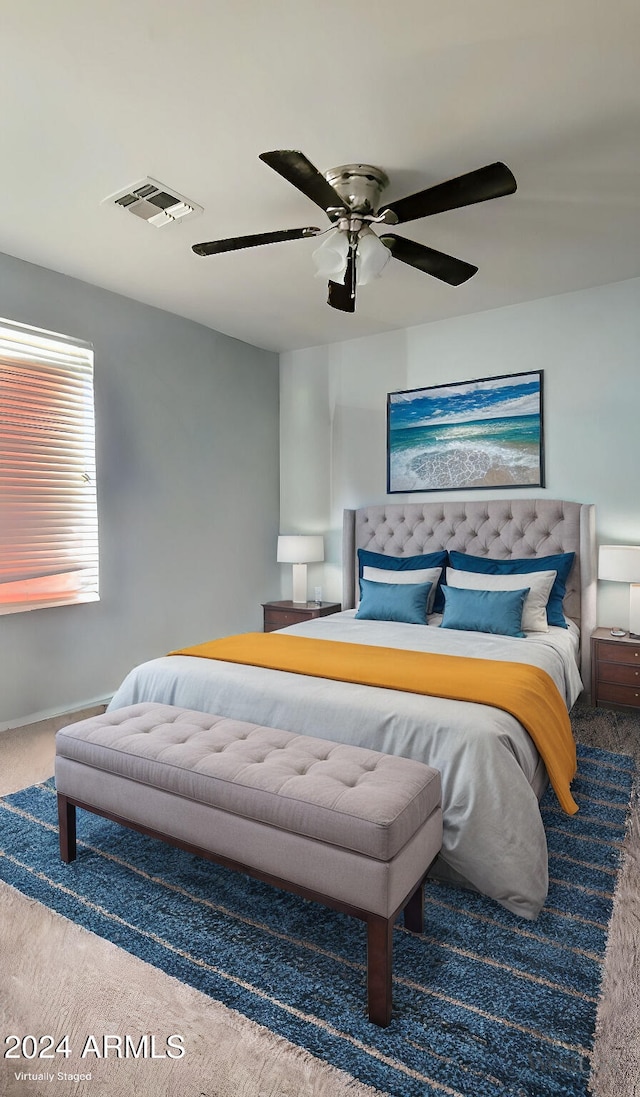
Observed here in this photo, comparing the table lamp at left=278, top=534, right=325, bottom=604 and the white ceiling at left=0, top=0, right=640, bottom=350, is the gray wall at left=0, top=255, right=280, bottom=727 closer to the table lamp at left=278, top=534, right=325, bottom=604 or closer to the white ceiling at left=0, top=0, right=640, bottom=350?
the table lamp at left=278, top=534, right=325, bottom=604

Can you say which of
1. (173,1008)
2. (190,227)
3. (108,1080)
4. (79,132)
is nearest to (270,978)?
(173,1008)

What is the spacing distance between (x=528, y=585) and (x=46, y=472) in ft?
9.74

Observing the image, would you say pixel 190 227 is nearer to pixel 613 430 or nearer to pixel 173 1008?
Result: pixel 613 430

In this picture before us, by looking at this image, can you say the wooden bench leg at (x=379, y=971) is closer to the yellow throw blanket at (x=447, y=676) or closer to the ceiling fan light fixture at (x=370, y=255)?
the yellow throw blanket at (x=447, y=676)

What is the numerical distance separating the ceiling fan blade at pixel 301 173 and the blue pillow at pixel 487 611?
223 cm

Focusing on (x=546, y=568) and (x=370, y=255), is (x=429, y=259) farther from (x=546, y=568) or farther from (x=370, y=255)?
(x=546, y=568)

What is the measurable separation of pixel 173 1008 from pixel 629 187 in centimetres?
352

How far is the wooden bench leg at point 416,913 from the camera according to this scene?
176 centimetres

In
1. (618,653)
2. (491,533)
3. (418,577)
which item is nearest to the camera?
(618,653)

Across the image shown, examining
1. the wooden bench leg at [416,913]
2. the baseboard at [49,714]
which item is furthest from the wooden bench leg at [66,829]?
the baseboard at [49,714]

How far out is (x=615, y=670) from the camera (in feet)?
11.9

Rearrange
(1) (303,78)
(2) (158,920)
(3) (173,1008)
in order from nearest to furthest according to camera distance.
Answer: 1. (3) (173,1008)
2. (2) (158,920)
3. (1) (303,78)

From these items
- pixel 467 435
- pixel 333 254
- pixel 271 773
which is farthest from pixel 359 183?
pixel 271 773

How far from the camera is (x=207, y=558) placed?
4777 millimetres
